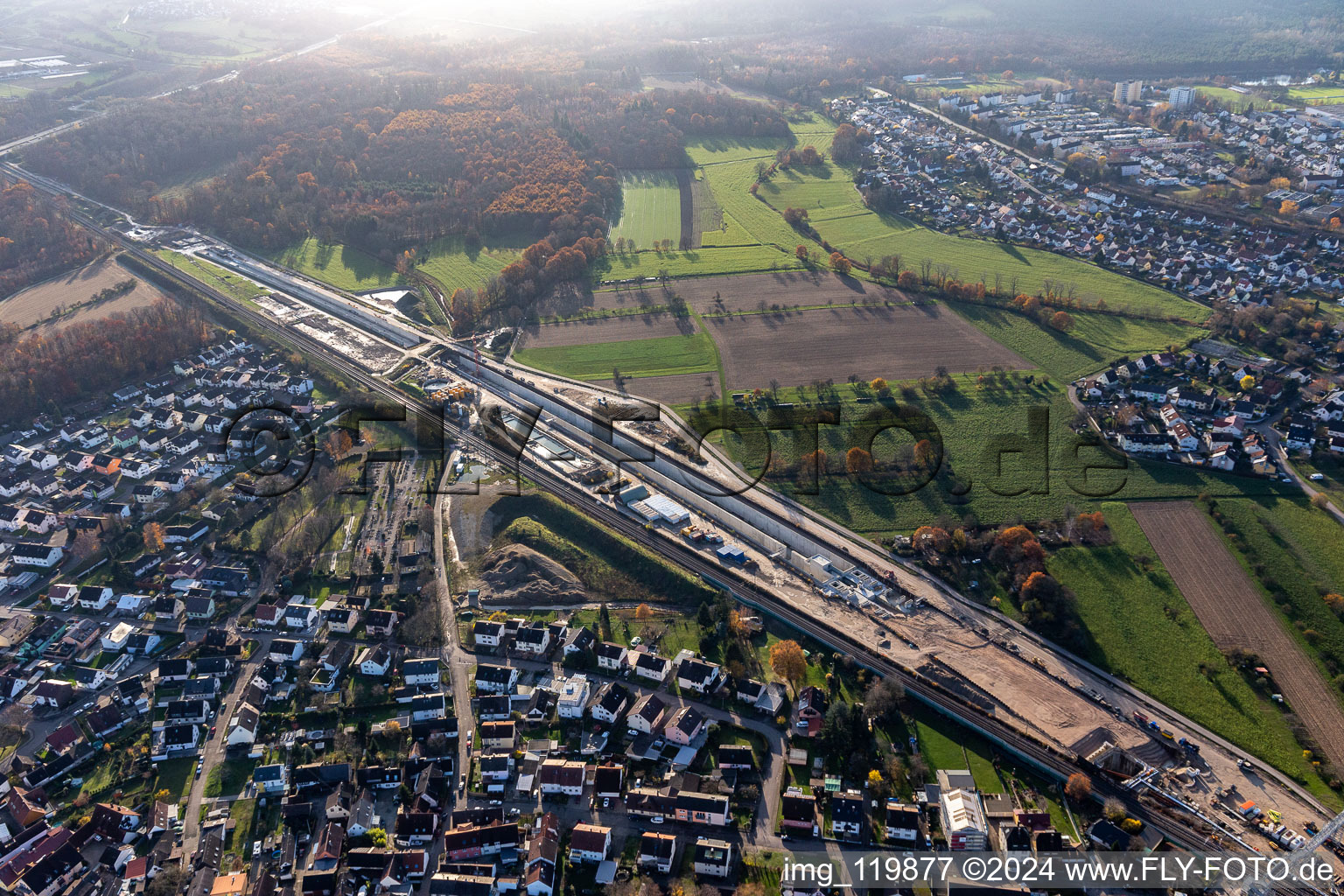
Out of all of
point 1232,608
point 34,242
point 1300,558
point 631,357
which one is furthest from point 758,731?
point 34,242

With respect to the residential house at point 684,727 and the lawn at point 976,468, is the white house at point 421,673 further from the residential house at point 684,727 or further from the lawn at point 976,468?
the lawn at point 976,468

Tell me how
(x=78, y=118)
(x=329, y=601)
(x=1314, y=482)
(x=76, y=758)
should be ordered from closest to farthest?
1. (x=76, y=758)
2. (x=329, y=601)
3. (x=1314, y=482)
4. (x=78, y=118)

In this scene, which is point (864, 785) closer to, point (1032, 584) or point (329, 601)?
point (1032, 584)

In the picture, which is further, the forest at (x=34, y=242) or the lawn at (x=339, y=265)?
the lawn at (x=339, y=265)

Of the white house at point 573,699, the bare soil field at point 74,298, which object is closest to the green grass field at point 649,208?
the bare soil field at point 74,298

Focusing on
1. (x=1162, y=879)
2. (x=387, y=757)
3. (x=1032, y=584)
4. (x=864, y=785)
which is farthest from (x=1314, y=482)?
(x=387, y=757)

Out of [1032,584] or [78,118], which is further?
[78,118]
